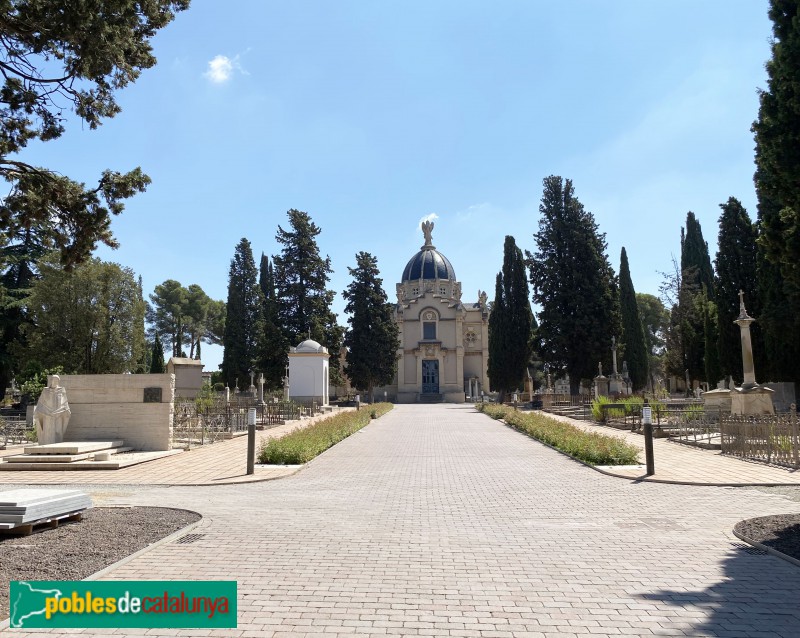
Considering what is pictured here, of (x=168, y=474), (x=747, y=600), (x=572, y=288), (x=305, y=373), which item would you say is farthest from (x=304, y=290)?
(x=747, y=600)

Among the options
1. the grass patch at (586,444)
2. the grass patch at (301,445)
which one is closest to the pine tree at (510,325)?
the grass patch at (586,444)

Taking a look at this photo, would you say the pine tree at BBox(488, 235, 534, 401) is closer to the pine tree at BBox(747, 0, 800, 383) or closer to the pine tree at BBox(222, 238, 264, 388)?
the pine tree at BBox(222, 238, 264, 388)

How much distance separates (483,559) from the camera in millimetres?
5961

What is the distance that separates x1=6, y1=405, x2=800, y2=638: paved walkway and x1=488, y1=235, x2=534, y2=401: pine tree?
4103cm

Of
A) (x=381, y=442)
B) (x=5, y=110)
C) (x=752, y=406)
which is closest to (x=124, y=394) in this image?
(x=381, y=442)

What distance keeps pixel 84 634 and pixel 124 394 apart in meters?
13.3

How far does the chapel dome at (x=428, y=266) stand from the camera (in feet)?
251

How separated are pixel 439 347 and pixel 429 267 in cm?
1357

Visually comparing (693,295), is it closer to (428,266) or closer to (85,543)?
(428,266)

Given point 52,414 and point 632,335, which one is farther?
point 632,335

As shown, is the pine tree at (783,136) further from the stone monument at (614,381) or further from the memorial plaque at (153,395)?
the stone monument at (614,381)

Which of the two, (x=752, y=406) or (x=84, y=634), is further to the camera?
(x=752, y=406)

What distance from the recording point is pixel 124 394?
53.7 ft

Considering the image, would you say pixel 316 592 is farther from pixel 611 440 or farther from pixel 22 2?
pixel 611 440
